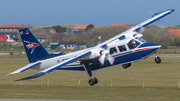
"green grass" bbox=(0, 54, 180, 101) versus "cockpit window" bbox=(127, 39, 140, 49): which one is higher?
"cockpit window" bbox=(127, 39, 140, 49)

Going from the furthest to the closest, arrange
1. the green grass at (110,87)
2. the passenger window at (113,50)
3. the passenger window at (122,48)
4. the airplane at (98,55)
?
the green grass at (110,87) < the passenger window at (113,50) < the passenger window at (122,48) < the airplane at (98,55)

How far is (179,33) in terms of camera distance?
11769cm

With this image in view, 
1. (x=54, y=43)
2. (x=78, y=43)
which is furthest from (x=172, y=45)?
(x=54, y=43)

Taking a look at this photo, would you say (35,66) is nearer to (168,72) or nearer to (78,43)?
(168,72)

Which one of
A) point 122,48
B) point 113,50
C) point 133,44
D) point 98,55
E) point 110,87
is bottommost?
point 110,87

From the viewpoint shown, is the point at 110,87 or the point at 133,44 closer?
the point at 133,44

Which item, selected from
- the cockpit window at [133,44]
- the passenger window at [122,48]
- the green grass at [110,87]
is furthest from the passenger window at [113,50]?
the green grass at [110,87]

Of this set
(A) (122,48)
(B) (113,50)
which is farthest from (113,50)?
(A) (122,48)

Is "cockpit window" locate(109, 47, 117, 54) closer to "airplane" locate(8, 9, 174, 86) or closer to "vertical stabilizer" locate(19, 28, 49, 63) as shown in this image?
"airplane" locate(8, 9, 174, 86)

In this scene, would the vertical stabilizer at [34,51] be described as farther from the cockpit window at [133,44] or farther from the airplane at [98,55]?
the cockpit window at [133,44]

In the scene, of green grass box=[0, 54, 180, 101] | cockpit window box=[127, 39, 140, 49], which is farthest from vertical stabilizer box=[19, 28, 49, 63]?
cockpit window box=[127, 39, 140, 49]

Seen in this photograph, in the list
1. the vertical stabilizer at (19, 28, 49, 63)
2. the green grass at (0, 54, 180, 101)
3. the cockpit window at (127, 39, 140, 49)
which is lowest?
the green grass at (0, 54, 180, 101)

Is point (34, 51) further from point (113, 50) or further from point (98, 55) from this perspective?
point (113, 50)

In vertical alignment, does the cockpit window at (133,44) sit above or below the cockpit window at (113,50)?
above
